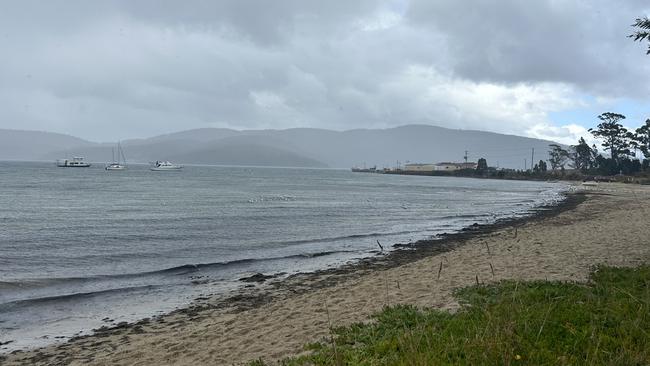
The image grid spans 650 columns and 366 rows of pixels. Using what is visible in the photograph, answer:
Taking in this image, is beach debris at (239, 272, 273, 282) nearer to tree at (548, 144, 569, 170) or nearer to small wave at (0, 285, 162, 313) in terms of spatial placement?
small wave at (0, 285, 162, 313)

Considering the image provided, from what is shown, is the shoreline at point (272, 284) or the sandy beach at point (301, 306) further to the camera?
the shoreline at point (272, 284)

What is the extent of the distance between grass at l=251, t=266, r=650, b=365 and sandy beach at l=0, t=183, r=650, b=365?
87cm

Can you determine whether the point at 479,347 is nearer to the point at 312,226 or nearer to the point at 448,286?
the point at 448,286

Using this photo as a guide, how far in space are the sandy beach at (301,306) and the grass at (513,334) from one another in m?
0.87

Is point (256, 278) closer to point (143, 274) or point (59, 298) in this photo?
point (143, 274)

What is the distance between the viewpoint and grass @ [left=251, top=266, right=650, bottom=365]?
5074 mm

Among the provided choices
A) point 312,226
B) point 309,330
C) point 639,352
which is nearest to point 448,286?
point 309,330

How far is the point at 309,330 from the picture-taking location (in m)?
8.80

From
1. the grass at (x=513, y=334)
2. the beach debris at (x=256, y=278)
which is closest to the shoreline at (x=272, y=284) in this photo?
the beach debris at (x=256, y=278)

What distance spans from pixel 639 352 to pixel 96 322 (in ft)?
37.0

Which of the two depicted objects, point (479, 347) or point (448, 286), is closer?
point (479, 347)

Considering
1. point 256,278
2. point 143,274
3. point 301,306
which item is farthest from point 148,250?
point 301,306

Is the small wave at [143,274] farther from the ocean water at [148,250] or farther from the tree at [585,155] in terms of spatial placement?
the tree at [585,155]

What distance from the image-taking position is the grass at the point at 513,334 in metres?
5.07
